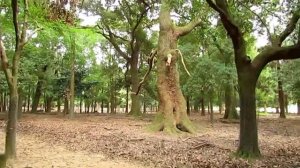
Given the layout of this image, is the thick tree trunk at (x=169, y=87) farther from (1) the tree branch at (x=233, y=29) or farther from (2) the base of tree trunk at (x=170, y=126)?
(1) the tree branch at (x=233, y=29)

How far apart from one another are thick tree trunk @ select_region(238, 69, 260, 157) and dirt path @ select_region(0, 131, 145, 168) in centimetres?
296

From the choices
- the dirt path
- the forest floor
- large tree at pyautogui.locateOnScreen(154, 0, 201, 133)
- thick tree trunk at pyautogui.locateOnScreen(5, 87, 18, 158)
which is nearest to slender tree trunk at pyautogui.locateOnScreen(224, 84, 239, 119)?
large tree at pyautogui.locateOnScreen(154, 0, 201, 133)

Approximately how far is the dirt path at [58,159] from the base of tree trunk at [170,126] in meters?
5.67

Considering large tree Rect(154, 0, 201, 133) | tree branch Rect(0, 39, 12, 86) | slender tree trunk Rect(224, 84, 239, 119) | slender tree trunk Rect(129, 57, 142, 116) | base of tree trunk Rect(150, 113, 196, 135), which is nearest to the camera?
tree branch Rect(0, 39, 12, 86)

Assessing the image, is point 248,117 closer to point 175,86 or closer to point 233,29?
point 233,29

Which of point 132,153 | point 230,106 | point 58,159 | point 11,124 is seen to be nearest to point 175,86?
point 132,153

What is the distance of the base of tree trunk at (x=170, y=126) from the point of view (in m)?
16.7

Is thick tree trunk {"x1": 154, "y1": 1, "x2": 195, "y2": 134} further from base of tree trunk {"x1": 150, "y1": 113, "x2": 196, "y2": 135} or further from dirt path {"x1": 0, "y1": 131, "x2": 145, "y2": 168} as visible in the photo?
dirt path {"x1": 0, "y1": 131, "x2": 145, "y2": 168}

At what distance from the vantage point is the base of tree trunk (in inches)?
659

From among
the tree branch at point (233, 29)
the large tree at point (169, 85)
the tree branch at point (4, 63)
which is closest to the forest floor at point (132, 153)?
the tree branch at point (4, 63)

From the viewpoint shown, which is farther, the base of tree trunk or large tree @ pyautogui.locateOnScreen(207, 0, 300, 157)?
the base of tree trunk

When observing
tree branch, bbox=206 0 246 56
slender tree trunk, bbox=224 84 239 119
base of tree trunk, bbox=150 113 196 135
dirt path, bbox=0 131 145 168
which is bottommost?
dirt path, bbox=0 131 145 168

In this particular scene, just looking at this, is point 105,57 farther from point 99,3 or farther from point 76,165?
point 76,165

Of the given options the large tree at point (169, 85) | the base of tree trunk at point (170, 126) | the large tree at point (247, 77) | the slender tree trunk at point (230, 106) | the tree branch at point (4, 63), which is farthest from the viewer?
the slender tree trunk at point (230, 106)
